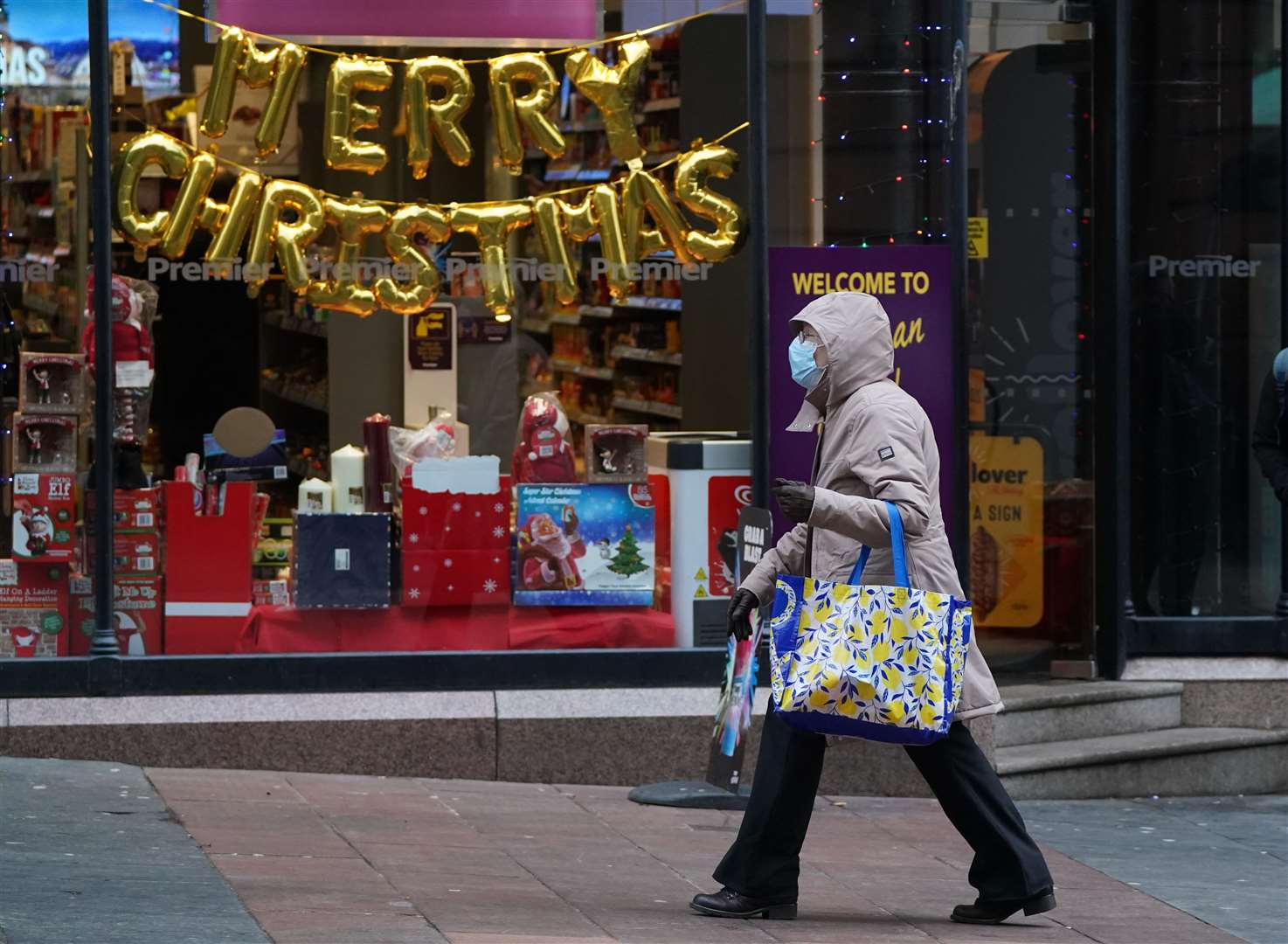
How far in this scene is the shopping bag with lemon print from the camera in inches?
230

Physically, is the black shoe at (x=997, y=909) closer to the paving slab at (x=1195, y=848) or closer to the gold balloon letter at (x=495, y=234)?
the paving slab at (x=1195, y=848)

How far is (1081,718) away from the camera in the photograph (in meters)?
9.00

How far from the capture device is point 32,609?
324 inches

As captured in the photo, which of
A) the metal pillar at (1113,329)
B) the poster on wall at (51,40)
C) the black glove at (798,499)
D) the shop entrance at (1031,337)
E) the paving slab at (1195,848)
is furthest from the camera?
the shop entrance at (1031,337)

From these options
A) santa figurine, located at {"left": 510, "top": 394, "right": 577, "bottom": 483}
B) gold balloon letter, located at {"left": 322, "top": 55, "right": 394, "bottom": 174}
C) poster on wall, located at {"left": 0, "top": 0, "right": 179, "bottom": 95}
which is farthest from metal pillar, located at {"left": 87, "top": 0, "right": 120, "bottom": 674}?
santa figurine, located at {"left": 510, "top": 394, "right": 577, "bottom": 483}

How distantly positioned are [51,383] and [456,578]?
1797mm

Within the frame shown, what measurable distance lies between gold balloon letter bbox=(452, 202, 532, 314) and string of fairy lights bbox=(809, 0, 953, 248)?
4.18 feet

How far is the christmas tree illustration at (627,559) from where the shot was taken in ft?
28.3

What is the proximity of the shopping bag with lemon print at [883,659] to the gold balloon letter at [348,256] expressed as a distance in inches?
123

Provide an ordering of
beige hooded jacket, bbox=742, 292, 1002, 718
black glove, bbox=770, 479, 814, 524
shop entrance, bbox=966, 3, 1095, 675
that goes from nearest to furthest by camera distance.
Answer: black glove, bbox=770, 479, 814, 524, beige hooded jacket, bbox=742, 292, 1002, 718, shop entrance, bbox=966, 3, 1095, 675

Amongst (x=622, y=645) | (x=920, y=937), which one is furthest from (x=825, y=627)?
(x=622, y=645)

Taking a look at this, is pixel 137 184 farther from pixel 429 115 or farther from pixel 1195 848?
pixel 1195 848

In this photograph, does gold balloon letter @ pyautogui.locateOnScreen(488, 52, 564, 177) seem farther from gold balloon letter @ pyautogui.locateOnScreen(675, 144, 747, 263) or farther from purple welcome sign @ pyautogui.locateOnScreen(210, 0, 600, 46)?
gold balloon letter @ pyautogui.locateOnScreen(675, 144, 747, 263)

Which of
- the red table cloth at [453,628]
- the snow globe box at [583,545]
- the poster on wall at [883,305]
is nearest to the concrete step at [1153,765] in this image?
the poster on wall at [883,305]
